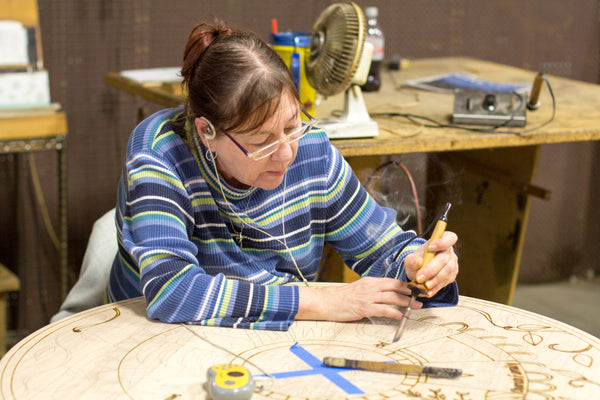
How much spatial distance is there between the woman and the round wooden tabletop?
0.18 feet

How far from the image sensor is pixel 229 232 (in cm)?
160

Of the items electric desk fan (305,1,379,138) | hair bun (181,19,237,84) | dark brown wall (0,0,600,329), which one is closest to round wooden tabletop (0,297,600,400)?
hair bun (181,19,237,84)

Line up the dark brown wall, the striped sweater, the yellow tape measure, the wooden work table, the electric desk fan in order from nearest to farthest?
the yellow tape measure
the striped sweater
the electric desk fan
the wooden work table
the dark brown wall

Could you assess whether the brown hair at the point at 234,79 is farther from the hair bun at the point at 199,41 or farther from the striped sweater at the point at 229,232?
the striped sweater at the point at 229,232

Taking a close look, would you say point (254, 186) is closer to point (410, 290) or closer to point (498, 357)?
point (410, 290)

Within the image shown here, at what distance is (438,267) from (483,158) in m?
1.61

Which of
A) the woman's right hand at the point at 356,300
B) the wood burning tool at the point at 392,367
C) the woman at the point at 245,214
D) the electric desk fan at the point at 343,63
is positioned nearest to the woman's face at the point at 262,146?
the woman at the point at 245,214

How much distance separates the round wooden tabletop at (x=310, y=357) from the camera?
1.11 meters

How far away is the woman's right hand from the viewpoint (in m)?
1.38

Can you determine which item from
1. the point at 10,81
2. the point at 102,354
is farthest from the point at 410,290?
the point at 10,81

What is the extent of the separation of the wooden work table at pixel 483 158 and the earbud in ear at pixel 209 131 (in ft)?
2.53

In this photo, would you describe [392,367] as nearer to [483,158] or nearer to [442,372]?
[442,372]

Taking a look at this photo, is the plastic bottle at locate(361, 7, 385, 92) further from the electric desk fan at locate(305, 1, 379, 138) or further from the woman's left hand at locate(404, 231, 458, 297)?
the woman's left hand at locate(404, 231, 458, 297)

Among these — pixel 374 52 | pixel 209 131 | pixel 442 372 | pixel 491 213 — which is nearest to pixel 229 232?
pixel 209 131
